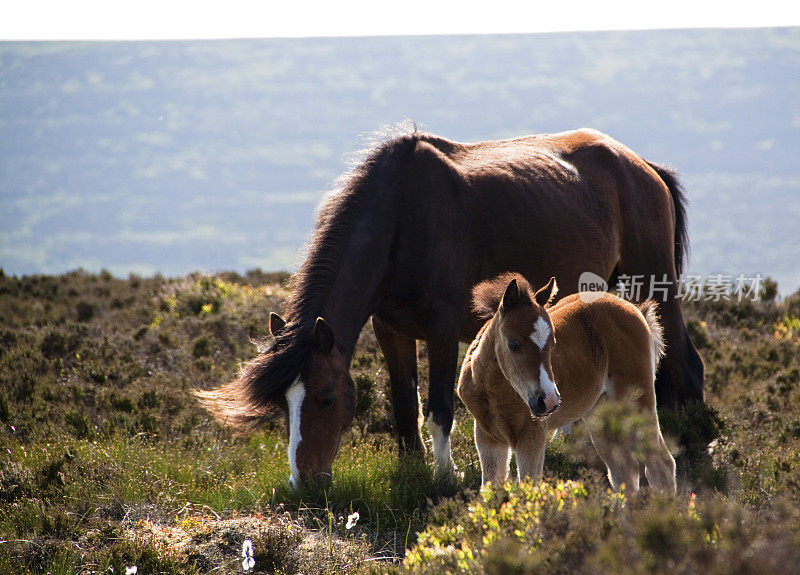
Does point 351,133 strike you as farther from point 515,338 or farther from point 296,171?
point 515,338

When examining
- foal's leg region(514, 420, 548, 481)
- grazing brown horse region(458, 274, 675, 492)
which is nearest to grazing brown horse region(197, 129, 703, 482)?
grazing brown horse region(458, 274, 675, 492)

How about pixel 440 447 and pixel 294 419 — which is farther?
pixel 440 447

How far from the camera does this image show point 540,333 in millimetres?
4285

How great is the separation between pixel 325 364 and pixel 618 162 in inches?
175

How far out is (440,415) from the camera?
6066mm

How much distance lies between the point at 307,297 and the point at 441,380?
1.31m

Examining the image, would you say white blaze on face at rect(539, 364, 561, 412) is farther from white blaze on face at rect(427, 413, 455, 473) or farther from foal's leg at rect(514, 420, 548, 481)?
white blaze on face at rect(427, 413, 455, 473)

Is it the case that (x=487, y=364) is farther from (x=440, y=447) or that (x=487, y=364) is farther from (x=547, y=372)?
(x=440, y=447)

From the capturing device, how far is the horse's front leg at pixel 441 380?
6.04 metres

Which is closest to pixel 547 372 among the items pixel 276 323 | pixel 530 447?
pixel 530 447

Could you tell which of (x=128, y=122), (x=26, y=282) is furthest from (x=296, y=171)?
(x=26, y=282)

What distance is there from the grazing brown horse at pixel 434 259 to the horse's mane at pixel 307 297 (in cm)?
1

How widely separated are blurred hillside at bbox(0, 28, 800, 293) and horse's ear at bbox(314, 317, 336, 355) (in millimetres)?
86828

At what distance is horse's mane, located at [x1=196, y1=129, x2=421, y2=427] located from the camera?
5.10 m
